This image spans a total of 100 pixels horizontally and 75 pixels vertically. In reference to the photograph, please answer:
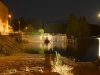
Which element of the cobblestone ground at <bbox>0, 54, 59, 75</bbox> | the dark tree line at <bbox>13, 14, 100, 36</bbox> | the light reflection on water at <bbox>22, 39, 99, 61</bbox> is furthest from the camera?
the dark tree line at <bbox>13, 14, 100, 36</bbox>

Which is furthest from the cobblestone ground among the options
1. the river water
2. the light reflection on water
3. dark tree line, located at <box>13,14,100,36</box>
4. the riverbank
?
dark tree line, located at <box>13,14,100,36</box>

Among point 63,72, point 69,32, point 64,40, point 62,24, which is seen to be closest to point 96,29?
point 62,24

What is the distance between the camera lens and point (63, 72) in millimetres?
9344

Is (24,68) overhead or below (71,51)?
Answer: overhead

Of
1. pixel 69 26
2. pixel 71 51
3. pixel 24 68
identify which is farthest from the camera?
pixel 69 26

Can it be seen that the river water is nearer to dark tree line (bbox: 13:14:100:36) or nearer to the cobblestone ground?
the cobblestone ground

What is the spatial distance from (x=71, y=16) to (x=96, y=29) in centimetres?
5773

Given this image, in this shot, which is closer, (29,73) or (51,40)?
(29,73)

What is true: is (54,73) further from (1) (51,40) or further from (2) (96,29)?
(2) (96,29)

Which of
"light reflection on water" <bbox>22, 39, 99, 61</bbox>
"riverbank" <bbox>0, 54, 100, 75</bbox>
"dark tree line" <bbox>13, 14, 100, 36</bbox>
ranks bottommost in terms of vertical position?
"light reflection on water" <bbox>22, 39, 99, 61</bbox>

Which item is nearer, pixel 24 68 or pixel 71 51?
pixel 24 68

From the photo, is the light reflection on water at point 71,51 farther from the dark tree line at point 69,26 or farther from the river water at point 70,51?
the dark tree line at point 69,26

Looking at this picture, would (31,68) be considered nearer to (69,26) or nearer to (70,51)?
(70,51)

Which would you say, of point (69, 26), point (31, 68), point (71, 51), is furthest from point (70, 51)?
point (69, 26)
